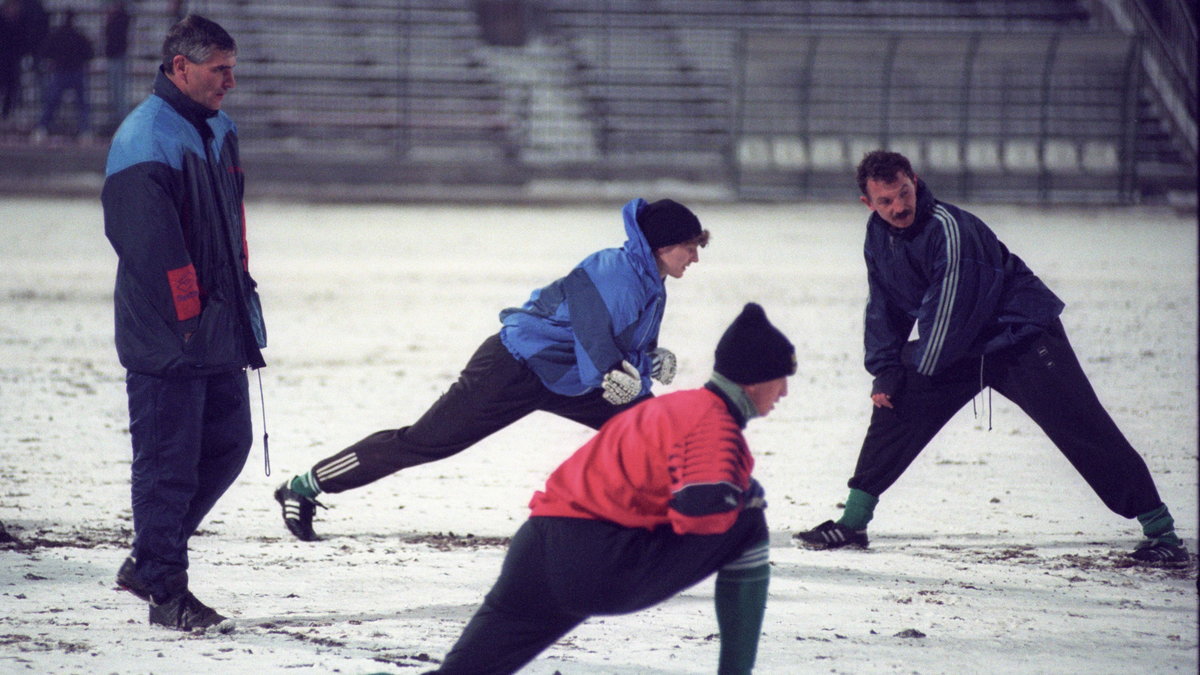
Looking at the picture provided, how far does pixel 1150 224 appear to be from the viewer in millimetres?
19266

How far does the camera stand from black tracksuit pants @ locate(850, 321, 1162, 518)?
17.0 feet

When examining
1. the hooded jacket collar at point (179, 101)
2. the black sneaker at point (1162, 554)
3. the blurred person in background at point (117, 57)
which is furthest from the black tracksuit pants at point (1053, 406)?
the blurred person in background at point (117, 57)

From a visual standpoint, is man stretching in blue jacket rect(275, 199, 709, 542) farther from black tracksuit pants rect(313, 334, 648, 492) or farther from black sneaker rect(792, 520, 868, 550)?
black sneaker rect(792, 520, 868, 550)

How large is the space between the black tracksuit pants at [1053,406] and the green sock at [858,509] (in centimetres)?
23

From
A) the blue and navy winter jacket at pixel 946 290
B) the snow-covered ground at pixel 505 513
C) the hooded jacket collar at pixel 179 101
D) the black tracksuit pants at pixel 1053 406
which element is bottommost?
the snow-covered ground at pixel 505 513

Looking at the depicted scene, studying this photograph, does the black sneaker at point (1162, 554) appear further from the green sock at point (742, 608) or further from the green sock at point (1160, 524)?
the green sock at point (742, 608)

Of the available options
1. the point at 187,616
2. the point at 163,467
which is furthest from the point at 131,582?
the point at 163,467

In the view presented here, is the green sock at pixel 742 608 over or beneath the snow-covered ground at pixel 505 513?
over

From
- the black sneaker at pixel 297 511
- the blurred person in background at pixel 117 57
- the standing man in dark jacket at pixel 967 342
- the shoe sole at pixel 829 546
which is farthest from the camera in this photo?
the blurred person in background at pixel 117 57

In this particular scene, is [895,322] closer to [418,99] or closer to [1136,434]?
[1136,434]

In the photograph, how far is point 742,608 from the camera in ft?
11.0

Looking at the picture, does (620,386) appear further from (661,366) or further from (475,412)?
(475,412)

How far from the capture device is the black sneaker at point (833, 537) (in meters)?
5.42

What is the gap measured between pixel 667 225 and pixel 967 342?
4.18 feet
